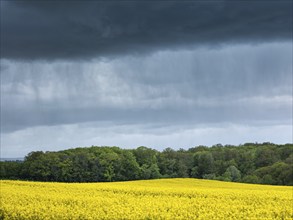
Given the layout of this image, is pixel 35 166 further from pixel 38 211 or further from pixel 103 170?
pixel 38 211

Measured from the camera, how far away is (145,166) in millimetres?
108125

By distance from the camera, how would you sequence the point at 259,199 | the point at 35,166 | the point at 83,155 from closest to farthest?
the point at 259,199 < the point at 35,166 < the point at 83,155

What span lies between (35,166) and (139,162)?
84.1 ft

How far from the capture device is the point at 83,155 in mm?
101812

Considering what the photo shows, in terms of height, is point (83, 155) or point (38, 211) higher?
point (83, 155)

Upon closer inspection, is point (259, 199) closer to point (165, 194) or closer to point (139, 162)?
point (165, 194)

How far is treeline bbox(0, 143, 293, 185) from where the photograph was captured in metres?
96.5

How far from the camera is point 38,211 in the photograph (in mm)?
21469

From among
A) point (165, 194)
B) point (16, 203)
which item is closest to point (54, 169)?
point (165, 194)

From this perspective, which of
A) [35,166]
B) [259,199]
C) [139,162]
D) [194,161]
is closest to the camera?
[259,199]

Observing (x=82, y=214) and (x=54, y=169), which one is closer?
(x=82, y=214)

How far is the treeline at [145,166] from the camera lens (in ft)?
317

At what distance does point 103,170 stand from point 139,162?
1298 centimetres

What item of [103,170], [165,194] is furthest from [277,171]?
[165,194]
